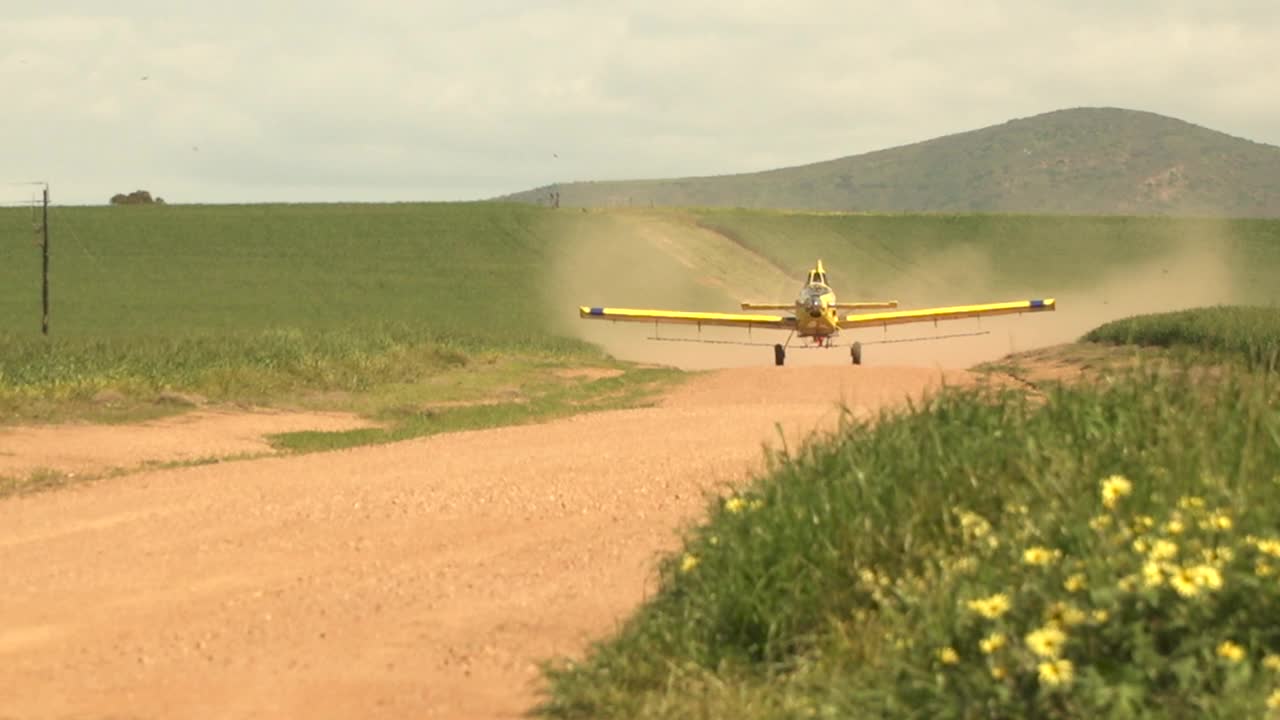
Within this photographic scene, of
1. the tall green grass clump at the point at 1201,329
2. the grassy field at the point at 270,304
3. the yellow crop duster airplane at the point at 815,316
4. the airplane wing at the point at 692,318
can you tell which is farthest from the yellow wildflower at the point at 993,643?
the airplane wing at the point at 692,318

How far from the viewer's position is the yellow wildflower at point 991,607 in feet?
18.8

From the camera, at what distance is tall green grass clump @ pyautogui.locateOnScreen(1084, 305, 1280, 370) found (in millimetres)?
31578

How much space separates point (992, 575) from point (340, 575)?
183 inches

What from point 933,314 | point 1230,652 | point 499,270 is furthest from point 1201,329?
point 499,270

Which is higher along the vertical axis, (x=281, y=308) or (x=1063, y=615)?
(x=1063, y=615)

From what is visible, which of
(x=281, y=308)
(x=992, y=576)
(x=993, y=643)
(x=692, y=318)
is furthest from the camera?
(x=281, y=308)

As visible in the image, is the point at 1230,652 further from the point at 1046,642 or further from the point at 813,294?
the point at 813,294

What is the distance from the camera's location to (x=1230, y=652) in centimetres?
534

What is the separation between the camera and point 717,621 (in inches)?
278

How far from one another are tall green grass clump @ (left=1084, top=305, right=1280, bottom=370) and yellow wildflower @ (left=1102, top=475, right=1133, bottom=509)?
23.7 m

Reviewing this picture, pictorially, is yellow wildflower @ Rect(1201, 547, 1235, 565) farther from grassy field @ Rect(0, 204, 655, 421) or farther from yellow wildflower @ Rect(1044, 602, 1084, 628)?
grassy field @ Rect(0, 204, 655, 421)

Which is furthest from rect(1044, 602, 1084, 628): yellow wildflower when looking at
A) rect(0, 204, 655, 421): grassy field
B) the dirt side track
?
rect(0, 204, 655, 421): grassy field

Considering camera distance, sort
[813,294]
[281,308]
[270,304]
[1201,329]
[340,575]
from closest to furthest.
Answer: [340,575] < [1201,329] < [813,294] < [281,308] < [270,304]

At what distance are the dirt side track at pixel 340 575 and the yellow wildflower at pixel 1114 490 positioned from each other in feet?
8.21
